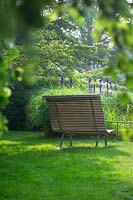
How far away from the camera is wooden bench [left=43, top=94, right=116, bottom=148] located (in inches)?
315

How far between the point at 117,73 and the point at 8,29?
58 cm

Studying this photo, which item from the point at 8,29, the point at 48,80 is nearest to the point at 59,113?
the point at 48,80

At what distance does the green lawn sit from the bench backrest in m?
0.36

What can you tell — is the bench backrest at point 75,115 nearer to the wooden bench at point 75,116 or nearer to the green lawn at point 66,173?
the wooden bench at point 75,116

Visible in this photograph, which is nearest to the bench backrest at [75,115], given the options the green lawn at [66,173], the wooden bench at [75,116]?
the wooden bench at [75,116]

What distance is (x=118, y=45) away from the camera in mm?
1027

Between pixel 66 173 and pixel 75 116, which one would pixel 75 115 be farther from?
pixel 66 173

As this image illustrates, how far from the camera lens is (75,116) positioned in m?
8.20

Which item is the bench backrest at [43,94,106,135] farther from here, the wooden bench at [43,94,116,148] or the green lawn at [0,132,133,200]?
the green lawn at [0,132,133,200]

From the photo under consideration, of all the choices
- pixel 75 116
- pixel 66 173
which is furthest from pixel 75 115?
pixel 66 173

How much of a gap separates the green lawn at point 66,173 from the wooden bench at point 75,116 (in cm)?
→ 34

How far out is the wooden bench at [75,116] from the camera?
7995 millimetres

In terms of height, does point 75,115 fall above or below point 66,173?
above

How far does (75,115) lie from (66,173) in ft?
9.21
